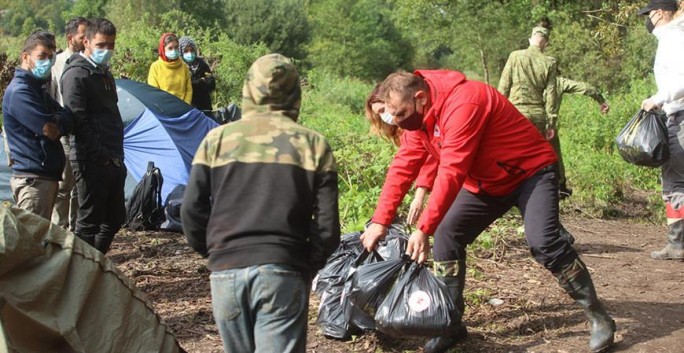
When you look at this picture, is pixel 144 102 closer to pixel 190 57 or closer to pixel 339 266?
pixel 190 57

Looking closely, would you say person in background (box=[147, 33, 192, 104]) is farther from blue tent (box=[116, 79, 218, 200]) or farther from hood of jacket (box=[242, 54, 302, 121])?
hood of jacket (box=[242, 54, 302, 121])

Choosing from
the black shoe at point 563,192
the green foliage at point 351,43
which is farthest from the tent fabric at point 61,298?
the green foliage at point 351,43

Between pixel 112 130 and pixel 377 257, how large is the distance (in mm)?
2195

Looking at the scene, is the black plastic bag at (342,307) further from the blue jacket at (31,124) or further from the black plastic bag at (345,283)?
the blue jacket at (31,124)

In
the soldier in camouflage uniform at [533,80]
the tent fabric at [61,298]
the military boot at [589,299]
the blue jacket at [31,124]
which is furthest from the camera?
the soldier in camouflage uniform at [533,80]

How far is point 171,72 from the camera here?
31.0ft

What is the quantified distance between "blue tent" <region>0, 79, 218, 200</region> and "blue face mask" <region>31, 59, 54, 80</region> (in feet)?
11.0

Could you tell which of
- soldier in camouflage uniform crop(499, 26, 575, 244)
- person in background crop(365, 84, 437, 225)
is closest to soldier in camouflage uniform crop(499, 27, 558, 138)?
soldier in camouflage uniform crop(499, 26, 575, 244)

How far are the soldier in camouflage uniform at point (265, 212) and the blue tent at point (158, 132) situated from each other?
18.4 feet

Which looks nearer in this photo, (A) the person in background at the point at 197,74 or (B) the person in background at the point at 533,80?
(B) the person in background at the point at 533,80

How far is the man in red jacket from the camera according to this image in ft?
13.4

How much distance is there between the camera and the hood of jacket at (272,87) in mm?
3207

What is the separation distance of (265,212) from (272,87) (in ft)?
1.60

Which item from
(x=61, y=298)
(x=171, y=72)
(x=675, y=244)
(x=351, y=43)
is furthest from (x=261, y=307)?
(x=351, y=43)
